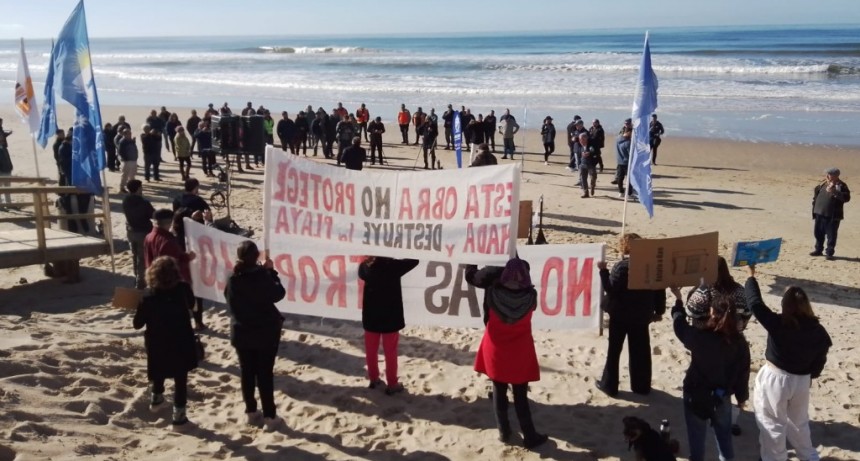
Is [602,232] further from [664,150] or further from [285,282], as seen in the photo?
[664,150]

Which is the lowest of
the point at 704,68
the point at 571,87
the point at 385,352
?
the point at 385,352


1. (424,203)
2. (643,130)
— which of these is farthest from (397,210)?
(643,130)

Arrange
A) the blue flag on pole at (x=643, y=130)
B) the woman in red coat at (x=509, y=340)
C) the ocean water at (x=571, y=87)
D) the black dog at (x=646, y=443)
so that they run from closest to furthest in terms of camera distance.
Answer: the black dog at (x=646, y=443) < the woman in red coat at (x=509, y=340) < the blue flag on pole at (x=643, y=130) < the ocean water at (x=571, y=87)

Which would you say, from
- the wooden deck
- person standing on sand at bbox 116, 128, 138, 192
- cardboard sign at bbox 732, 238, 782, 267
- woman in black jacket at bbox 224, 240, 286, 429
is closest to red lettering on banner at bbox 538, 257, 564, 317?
cardboard sign at bbox 732, 238, 782, 267

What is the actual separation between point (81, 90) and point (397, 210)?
5.00 metres

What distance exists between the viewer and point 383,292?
256 inches

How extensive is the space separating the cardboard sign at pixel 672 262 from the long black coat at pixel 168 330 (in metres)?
3.63

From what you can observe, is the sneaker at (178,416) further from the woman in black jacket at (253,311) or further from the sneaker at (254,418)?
the woman in black jacket at (253,311)

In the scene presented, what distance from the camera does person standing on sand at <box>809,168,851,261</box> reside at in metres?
11.3

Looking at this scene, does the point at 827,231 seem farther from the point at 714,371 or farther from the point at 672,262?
the point at 714,371

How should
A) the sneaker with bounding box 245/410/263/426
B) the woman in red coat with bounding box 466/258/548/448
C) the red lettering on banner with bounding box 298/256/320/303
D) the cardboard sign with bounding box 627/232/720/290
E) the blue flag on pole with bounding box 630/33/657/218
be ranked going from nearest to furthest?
the woman in red coat with bounding box 466/258/548/448 < the cardboard sign with bounding box 627/232/720/290 < the sneaker with bounding box 245/410/263/426 < the red lettering on banner with bounding box 298/256/320/303 < the blue flag on pole with bounding box 630/33/657/218

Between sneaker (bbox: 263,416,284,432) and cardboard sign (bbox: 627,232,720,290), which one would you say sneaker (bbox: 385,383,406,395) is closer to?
sneaker (bbox: 263,416,284,432)

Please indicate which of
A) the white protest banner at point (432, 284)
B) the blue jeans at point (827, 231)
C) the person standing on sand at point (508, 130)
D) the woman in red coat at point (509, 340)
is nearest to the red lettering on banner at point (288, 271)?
the white protest banner at point (432, 284)

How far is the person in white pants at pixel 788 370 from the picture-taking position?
4.94 m
